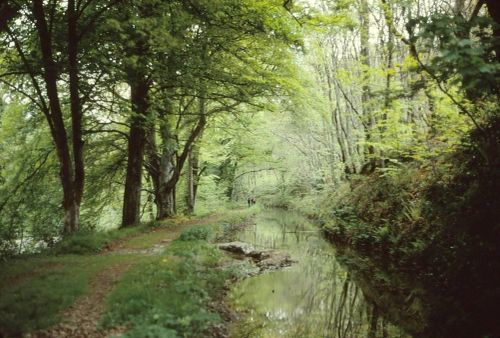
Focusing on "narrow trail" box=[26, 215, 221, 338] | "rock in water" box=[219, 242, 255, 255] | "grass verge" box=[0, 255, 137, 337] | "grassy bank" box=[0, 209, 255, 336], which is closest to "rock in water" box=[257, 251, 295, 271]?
"rock in water" box=[219, 242, 255, 255]

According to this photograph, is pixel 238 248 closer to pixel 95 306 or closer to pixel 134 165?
pixel 134 165

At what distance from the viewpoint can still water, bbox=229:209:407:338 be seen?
22.9 feet

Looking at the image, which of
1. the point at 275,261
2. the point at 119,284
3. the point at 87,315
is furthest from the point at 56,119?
the point at 275,261

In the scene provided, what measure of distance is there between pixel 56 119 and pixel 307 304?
833 centimetres

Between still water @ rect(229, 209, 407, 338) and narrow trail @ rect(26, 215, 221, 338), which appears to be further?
still water @ rect(229, 209, 407, 338)

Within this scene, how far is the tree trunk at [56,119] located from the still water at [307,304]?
5628mm

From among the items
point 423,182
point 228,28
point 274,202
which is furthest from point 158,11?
point 274,202

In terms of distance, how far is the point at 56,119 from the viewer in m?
10.0

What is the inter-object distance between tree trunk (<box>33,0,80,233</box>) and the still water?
18.5 feet

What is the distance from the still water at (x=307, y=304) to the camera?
6.99 metres

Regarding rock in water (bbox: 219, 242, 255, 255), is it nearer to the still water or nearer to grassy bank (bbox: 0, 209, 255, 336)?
grassy bank (bbox: 0, 209, 255, 336)

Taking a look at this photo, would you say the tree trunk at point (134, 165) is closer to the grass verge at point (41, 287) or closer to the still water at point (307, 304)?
the grass verge at point (41, 287)

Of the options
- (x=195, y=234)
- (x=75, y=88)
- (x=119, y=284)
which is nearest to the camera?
(x=119, y=284)

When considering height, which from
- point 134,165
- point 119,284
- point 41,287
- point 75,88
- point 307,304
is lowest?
point 307,304
